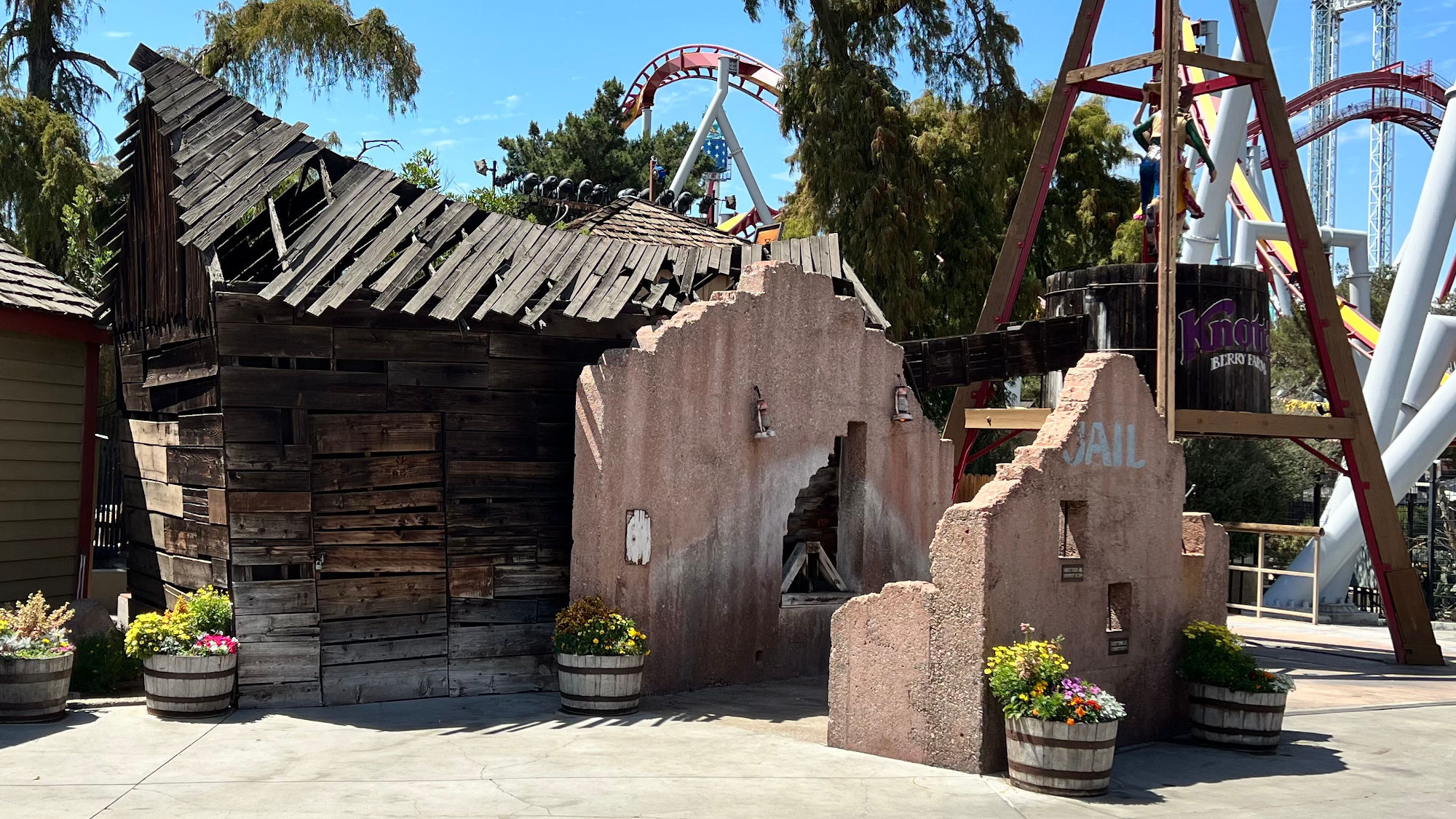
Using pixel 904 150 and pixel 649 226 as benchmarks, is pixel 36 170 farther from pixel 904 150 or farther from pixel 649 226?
pixel 904 150

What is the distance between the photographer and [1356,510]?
2092 centimetres

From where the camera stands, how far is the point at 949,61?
2427 cm

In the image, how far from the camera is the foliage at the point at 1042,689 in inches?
339

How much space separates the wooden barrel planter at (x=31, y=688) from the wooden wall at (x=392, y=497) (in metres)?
1.37

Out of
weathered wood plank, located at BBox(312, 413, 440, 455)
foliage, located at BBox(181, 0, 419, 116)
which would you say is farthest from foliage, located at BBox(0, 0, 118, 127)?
weathered wood plank, located at BBox(312, 413, 440, 455)

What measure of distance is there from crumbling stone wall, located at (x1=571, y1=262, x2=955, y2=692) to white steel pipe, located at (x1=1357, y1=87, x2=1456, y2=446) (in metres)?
8.94

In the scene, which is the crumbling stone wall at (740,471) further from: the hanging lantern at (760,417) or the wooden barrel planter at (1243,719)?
the wooden barrel planter at (1243,719)

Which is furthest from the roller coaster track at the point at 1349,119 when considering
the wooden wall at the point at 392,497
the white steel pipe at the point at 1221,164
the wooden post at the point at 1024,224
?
the wooden wall at the point at 392,497

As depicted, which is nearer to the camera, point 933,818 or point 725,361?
point 933,818

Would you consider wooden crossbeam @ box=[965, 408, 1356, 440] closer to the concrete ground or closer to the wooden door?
the concrete ground

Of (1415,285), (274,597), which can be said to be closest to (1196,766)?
(274,597)

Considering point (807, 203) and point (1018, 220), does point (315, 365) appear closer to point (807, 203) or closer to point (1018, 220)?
point (1018, 220)

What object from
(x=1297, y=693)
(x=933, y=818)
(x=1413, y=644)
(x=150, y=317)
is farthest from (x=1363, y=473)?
(x=150, y=317)

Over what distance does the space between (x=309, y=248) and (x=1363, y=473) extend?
12.6 m
